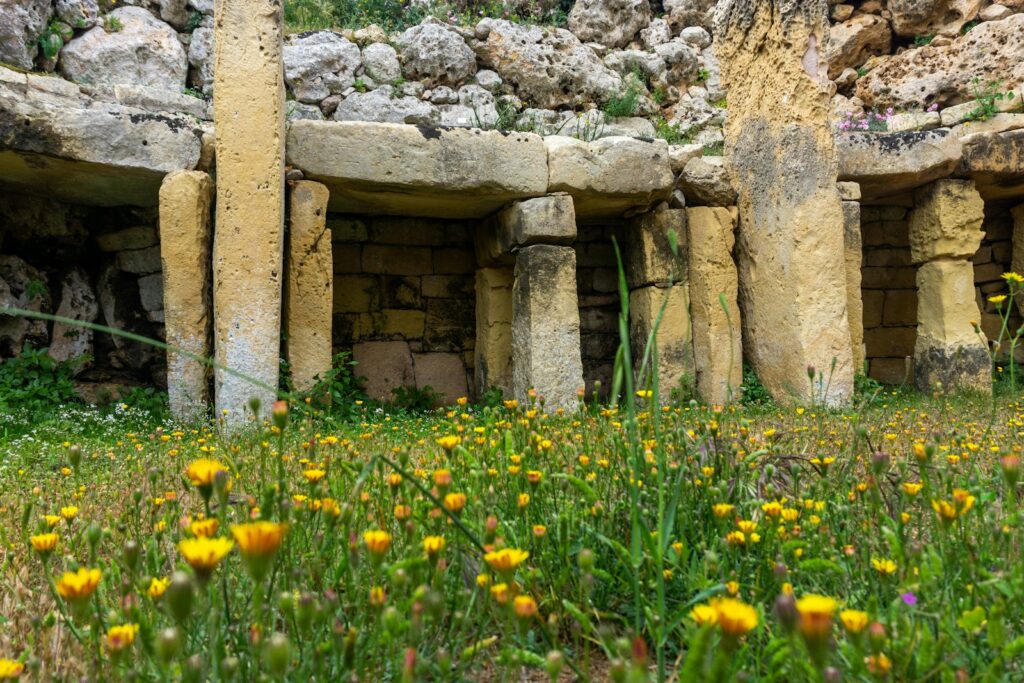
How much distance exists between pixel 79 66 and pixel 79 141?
5.82m

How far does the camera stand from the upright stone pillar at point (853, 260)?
6.30 meters

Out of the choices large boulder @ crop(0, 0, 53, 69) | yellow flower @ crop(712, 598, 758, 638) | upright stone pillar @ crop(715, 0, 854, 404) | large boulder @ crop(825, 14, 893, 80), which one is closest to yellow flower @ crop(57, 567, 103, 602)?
yellow flower @ crop(712, 598, 758, 638)

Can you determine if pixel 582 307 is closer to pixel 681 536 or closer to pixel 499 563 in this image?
pixel 681 536

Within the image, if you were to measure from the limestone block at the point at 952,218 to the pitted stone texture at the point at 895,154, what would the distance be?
0.29 meters

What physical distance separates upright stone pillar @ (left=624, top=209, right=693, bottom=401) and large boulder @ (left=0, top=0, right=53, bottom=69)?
24.9 ft

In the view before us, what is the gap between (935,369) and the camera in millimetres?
6484

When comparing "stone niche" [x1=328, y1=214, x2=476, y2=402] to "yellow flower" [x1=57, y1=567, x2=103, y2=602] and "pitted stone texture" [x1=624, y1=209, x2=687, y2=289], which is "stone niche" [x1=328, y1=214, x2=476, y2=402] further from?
"yellow flower" [x1=57, y1=567, x2=103, y2=602]

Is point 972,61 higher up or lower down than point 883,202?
higher up

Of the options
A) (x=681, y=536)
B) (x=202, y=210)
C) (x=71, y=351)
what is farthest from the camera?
(x=71, y=351)

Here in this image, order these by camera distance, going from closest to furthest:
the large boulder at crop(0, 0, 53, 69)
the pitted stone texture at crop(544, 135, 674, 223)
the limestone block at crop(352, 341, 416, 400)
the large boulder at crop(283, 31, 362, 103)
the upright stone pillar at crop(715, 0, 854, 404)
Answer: the pitted stone texture at crop(544, 135, 674, 223)
the upright stone pillar at crop(715, 0, 854, 404)
the limestone block at crop(352, 341, 416, 400)
the large boulder at crop(0, 0, 53, 69)
the large boulder at crop(283, 31, 362, 103)

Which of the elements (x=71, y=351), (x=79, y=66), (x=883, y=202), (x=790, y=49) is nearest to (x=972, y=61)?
(x=883, y=202)

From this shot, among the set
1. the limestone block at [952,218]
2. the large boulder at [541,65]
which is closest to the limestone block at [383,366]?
the limestone block at [952,218]

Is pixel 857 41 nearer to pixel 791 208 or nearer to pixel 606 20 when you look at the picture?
pixel 606 20

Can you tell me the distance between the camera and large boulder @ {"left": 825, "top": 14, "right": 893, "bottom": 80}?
37.9 ft
